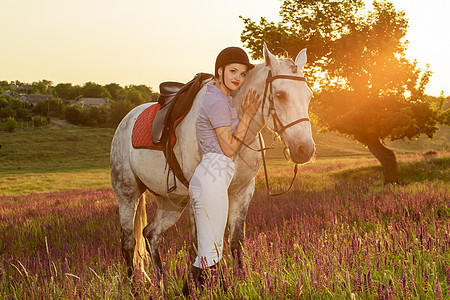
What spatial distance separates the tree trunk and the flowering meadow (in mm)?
6661

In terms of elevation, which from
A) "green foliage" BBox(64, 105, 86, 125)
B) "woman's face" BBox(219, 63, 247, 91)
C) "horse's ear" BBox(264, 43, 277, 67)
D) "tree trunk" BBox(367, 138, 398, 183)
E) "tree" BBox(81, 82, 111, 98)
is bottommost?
"tree trunk" BBox(367, 138, 398, 183)

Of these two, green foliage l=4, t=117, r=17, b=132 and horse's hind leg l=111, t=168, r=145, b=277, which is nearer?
horse's hind leg l=111, t=168, r=145, b=277

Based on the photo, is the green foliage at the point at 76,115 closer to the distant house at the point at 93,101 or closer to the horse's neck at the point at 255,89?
the distant house at the point at 93,101

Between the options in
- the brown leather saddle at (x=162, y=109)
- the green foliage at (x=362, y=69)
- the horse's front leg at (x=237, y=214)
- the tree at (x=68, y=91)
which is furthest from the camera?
the tree at (x=68, y=91)

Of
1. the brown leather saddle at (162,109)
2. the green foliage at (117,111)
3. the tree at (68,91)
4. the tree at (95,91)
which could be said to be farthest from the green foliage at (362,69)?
the tree at (68,91)

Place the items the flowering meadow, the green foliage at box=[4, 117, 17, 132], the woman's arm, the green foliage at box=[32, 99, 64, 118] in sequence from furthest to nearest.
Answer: the green foliage at box=[32, 99, 64, 118], the green foliage at box=[4, 117, 17, 132], the woman's arm, the flowering meadow

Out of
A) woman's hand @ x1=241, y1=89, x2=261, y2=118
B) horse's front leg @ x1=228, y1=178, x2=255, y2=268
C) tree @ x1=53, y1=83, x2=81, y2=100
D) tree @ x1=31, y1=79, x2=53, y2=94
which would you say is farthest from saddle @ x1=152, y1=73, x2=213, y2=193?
tree @ x1=31, y1=79, x2=53, y2=94

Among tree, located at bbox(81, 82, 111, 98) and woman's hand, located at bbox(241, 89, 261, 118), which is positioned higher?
tree, located at bbox(81, 82, 111, 98)

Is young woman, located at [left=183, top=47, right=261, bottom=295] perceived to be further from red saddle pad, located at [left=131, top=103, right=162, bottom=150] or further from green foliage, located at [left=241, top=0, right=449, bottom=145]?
green foliage, located at [left=241, top=0, right=449, bottom=145]

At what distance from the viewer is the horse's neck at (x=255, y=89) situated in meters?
3.05

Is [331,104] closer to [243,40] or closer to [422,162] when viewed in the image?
[243,40]

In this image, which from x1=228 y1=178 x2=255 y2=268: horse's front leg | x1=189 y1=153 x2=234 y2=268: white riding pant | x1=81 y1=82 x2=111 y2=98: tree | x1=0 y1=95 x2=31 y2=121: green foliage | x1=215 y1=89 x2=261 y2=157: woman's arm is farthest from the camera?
x1=81 y1=82 x2=111 y2=98: tree

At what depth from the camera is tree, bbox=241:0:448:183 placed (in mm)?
14352

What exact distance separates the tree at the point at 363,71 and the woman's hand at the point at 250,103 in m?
12.2
